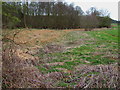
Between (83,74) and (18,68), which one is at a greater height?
(18,68)

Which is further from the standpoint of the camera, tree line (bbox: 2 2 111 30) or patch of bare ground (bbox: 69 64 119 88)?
tree line (bbox: 2 2 111 30)

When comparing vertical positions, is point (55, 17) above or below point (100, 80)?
above

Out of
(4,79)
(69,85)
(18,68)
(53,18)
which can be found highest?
(53,18)

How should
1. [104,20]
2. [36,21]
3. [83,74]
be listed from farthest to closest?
[104,20], [36,21], [83,74]

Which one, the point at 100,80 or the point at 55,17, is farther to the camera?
the point at 55,17

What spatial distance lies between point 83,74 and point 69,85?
612 mm

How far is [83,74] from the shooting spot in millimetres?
3021

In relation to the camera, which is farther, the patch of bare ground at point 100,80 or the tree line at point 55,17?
the tree line at point 55,17

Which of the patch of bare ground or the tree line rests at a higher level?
the tree line

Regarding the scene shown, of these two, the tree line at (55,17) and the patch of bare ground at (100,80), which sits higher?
the tree line at (55,17)

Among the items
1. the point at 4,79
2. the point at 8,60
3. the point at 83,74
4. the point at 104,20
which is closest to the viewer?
the point at 4,79

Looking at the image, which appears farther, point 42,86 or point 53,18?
point 53,18

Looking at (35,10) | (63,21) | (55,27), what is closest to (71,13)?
(63,21)

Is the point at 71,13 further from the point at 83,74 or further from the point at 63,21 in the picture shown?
the point at 83,74
